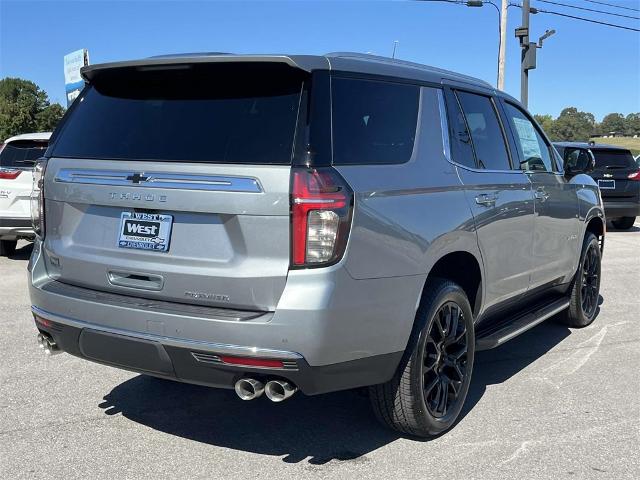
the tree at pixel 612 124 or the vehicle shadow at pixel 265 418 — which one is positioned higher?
the tree at pixel 612 124

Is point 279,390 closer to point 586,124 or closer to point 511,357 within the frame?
point 511,357

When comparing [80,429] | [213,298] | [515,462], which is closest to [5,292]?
[80,429]

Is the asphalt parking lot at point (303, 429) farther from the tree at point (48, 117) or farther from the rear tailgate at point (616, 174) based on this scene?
the tree at point (48, 117)

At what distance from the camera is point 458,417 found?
4031 mm

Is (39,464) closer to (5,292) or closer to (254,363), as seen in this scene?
(254,363)

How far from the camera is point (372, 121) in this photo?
3.38 m

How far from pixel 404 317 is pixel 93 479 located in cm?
164

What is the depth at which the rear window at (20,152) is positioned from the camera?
948 cm

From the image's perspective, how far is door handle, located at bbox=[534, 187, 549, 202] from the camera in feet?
16.0

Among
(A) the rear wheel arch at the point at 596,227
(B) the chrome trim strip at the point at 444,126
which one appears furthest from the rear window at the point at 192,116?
(A) the rear wheel arch at the point at 596,227

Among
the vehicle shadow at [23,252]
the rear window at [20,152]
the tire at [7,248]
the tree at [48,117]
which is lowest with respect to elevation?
the vehicle shadow at [23,252]

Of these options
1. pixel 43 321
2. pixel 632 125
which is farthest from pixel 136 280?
pixel 632 125

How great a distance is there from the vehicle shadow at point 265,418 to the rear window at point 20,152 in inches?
234

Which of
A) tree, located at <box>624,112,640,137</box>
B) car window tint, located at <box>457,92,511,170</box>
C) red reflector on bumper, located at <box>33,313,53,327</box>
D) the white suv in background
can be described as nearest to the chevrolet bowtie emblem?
red reflector on bumper, located at <box>33,313,53,327</box>
